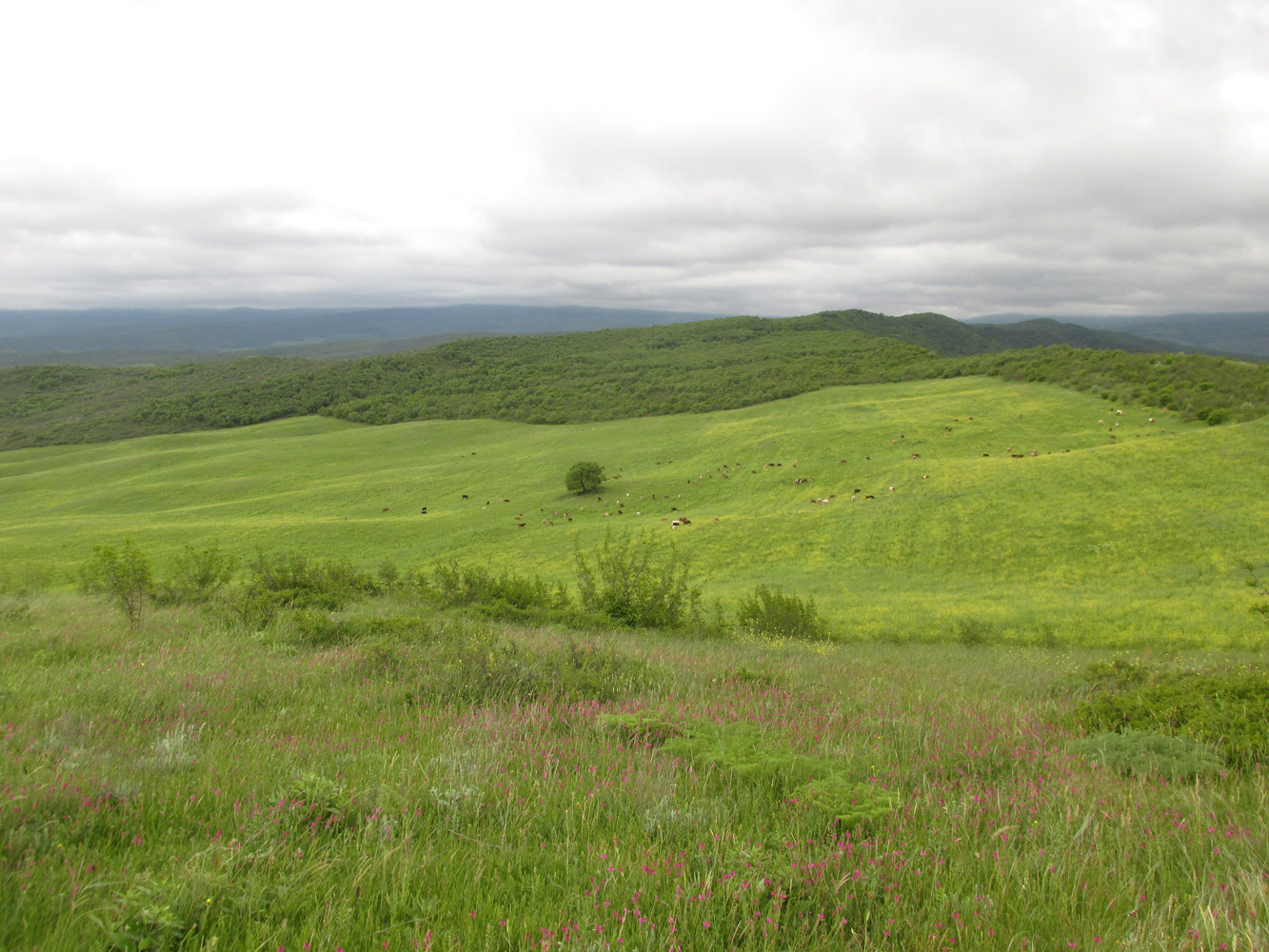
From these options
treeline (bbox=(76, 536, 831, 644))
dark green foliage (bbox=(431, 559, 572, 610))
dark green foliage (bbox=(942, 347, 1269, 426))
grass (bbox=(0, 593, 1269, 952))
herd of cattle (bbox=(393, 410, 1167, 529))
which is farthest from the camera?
dark green foliage (bbox=(942, 347, 1269, 426))

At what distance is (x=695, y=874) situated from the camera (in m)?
2.68

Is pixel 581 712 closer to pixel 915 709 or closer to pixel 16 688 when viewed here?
pixel 915 709

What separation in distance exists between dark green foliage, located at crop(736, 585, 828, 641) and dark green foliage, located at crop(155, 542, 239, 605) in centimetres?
1329

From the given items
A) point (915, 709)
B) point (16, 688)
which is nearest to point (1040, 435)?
point (915, 709)

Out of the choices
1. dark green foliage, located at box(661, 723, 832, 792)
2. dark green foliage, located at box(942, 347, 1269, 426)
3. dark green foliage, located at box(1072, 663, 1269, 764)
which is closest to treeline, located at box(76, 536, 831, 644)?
dark green foliage, located at box(661, 723, 832, 792)

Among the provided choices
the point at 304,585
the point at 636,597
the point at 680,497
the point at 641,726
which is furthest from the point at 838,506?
the point at 641,726

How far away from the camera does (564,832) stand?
317 centimetres

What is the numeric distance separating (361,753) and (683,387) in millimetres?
99470

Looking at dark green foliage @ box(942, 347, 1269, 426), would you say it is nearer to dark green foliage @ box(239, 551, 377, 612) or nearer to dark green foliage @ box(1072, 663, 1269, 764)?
dark green foliage @ box(1072, 663, 1269, 764)

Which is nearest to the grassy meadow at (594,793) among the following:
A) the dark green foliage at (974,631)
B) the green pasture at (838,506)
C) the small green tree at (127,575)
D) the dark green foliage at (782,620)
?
→ the small green tree at (127,575)

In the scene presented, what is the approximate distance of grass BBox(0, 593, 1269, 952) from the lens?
7.69ft

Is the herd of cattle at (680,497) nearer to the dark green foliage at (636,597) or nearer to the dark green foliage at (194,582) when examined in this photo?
the dark green foliage at (636,597)

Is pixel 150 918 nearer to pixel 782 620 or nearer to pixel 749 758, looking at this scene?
pixel 749 758

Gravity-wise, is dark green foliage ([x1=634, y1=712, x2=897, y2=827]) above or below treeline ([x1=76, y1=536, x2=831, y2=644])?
above
